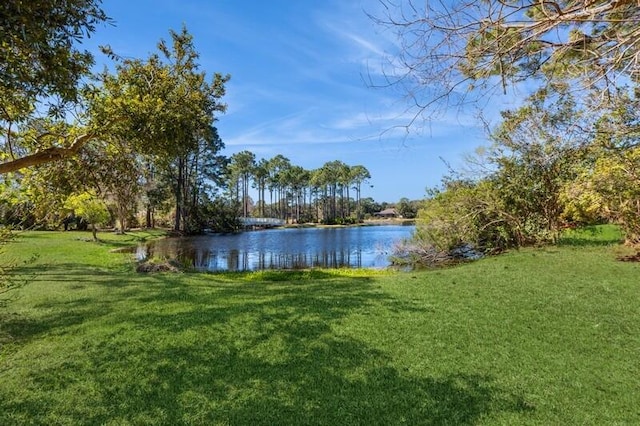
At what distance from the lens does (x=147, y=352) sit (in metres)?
4.55

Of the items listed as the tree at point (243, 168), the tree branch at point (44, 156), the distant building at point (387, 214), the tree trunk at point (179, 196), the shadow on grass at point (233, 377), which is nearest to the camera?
the shadow on grass at point (233, 377)

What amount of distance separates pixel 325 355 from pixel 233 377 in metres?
1.10

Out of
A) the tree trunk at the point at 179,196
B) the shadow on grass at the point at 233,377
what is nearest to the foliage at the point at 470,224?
the shadow on grass at the point at 233,377

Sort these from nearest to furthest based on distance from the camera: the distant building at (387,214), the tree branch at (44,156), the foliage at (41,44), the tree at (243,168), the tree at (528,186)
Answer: the foliage at (41,44) < the tree branch at (44,156) < the tree at (528,186) < the tree at (243,168) < the distant building at (387,214)

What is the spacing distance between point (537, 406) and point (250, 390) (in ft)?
8.56

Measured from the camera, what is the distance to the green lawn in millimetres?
3373

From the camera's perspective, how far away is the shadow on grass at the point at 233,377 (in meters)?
3.32

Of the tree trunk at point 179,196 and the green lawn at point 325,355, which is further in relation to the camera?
the tree trunk at point 179,196

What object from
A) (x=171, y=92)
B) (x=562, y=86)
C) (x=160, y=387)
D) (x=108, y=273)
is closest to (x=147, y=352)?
(x=160, y=387)

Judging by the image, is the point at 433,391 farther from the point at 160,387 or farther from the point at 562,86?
the point at 562,86

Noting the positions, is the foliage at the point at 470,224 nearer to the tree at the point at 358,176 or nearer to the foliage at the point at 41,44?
the foliage at the point at 41,44

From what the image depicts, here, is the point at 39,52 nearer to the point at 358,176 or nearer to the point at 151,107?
the point at 151,107

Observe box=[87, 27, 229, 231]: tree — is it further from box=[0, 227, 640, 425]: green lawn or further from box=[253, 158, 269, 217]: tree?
box=[253, 158, 269, 217]: tree

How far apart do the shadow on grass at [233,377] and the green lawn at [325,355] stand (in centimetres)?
2
